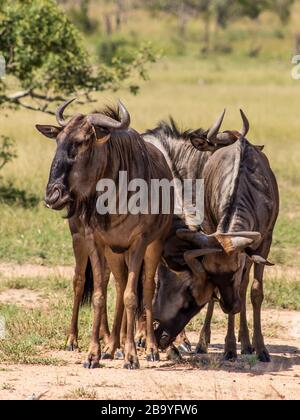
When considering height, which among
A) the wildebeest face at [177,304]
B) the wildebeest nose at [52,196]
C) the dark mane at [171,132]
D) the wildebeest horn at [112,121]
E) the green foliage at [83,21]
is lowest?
the wildebeest face at [177,304]

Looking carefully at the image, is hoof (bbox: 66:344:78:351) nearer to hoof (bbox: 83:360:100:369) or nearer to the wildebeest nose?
hoof (bbox: 83:360:100:369)

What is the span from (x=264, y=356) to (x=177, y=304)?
89 cm

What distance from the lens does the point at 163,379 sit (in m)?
7.19

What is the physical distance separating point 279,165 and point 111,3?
201ft

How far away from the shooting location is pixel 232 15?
6656 centimetres

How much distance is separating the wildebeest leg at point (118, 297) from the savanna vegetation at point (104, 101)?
0.51m

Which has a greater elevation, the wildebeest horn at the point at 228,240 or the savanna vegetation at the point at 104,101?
the savanna vegetation at the point at 104,101

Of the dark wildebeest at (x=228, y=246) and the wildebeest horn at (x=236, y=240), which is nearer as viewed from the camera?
the wildebeest horn at (x=236, y=240)

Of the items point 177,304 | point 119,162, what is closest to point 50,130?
point 119,162

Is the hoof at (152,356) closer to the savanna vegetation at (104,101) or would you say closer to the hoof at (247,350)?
the savanna vegetation at (104,101)

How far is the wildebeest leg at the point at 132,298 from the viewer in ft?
25.2

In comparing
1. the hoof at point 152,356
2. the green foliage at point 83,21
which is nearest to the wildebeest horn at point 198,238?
the hoof at point 152,356

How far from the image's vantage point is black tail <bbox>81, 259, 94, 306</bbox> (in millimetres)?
8805

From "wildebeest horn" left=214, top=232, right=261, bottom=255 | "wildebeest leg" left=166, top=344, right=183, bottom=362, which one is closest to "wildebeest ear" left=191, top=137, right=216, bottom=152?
"wildebeest horn" left=214, top=232, right=261, bottom=255
